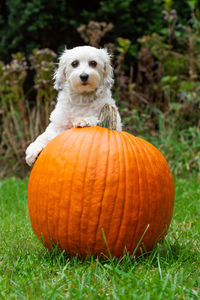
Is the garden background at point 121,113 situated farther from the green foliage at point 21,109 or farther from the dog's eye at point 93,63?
the dog's eye at point 93,63

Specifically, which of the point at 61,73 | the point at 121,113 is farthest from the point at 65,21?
the point at 61,73

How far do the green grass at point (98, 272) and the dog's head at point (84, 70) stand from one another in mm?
1160

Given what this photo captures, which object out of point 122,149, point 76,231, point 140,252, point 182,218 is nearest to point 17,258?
point 76,231

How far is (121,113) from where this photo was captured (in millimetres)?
6078

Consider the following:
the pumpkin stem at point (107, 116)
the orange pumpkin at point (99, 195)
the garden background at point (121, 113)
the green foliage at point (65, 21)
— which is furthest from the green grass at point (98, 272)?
the green foliage at point (65, 21)

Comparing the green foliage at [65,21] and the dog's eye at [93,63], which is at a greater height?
the green foliage at [65,21]

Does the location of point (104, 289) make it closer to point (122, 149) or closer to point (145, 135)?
point (122, 149)

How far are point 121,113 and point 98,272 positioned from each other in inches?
161

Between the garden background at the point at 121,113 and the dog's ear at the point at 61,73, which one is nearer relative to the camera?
the garden background at the point at 121,113

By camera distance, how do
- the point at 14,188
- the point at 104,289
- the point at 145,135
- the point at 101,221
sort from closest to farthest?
the point at 104,289
the point at 101,221
the point at 14,188
the point at 145,135

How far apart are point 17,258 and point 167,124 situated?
4373 millimetres

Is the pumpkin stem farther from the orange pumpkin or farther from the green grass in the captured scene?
the green grass

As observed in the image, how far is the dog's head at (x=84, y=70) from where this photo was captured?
9.09 ft

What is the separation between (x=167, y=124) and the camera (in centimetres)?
638
